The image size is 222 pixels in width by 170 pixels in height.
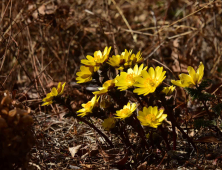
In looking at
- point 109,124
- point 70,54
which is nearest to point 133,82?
point 109,124

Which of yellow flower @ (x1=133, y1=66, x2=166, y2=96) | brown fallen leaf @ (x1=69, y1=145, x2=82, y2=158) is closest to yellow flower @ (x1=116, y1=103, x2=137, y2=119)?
yellow flower @ (x1=133, y1=66, x2=166, y2=96)

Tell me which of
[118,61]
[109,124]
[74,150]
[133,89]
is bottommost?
[74,150]

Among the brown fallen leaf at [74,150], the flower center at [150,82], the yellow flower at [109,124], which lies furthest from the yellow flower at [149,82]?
the brown fallen leaf at [74,150]

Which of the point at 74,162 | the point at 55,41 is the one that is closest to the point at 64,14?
the point at 55,41

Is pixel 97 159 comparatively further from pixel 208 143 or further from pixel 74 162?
pixel 208 143

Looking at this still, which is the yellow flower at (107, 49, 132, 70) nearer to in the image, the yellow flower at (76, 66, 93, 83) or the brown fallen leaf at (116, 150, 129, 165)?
the yellow flower at (76, 66, 93, 83)

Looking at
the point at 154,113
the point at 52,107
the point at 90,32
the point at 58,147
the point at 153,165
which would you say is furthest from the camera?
the point at 90,32

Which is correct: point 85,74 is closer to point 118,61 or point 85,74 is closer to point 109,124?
point 118,61
